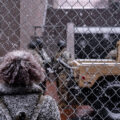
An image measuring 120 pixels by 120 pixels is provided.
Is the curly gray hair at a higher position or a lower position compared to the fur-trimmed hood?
higher

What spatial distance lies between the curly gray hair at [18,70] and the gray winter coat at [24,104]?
41 mm

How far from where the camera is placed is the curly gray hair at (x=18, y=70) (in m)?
1.96

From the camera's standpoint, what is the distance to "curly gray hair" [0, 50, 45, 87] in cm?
196

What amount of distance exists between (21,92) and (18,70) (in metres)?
0.12

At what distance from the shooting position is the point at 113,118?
171 inches

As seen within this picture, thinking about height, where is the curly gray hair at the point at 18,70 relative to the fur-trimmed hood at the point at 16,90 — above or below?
above

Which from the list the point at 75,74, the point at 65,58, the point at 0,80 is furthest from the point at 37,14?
the point at 0,80

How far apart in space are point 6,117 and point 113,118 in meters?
2.57

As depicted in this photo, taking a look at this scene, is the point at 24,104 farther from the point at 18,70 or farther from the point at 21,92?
the point at 18,70

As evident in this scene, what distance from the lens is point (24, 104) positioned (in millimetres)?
1982

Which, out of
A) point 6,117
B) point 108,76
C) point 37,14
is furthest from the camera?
point 37,14

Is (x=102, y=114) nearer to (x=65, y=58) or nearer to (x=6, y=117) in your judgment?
(x=65, y=58)

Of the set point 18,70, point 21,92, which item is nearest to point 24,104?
point 21,92

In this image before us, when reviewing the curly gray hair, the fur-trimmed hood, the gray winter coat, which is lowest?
the gray winter coat
